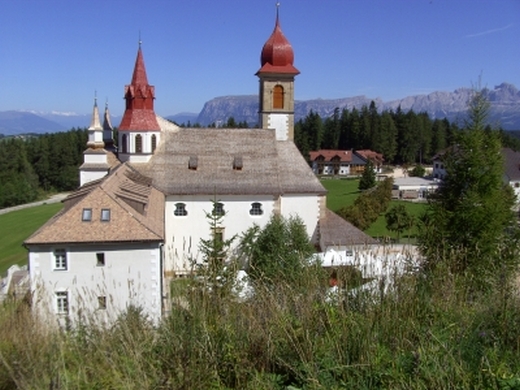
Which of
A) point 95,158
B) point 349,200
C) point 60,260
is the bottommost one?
point 349,200

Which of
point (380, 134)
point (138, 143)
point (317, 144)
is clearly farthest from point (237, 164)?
point (380, 134)

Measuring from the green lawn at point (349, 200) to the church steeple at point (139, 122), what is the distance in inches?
665

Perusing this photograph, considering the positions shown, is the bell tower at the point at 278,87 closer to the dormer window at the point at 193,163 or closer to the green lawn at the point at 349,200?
the dormer window at the point at 193,163

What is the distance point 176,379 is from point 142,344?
2.00 feet

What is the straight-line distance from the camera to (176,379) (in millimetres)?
4578

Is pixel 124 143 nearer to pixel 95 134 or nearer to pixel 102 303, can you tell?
pixel 95 134

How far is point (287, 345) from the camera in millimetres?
4957

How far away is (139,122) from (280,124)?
848 cm

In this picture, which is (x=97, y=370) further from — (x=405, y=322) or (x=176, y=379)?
(x=405, y=322)

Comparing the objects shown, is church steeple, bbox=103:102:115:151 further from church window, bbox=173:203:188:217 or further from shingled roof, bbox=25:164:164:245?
shingled roof, bbox=25:164:164:245

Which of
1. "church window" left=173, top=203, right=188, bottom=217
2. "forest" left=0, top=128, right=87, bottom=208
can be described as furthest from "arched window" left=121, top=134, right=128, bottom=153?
"forest" left=0, top=128, right=87, bottom=208

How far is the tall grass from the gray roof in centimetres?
2024

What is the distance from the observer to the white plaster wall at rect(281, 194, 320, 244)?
91.2 feet

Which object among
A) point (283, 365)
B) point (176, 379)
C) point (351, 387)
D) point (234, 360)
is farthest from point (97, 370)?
point (351, 387)
